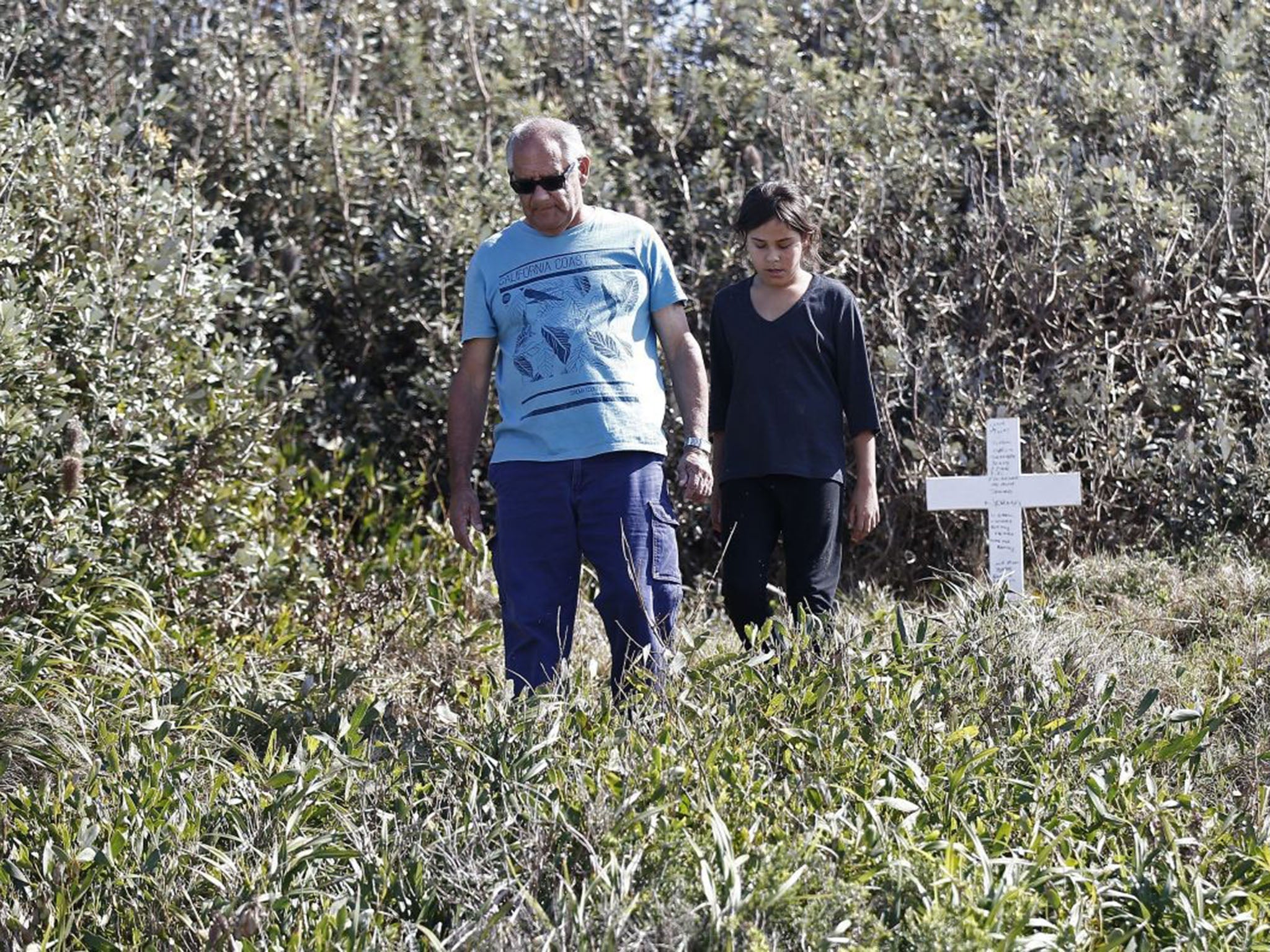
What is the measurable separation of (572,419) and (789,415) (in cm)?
75

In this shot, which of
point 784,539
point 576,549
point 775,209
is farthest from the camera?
point 784,539

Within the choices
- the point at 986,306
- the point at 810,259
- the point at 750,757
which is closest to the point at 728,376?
the point at 810,259

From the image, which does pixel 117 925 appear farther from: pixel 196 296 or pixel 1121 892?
pixel 196 296

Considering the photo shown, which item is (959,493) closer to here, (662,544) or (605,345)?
(662,544)

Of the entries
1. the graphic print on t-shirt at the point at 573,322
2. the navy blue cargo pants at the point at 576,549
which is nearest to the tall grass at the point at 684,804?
the navy blue cargo pants at the point at 576,549

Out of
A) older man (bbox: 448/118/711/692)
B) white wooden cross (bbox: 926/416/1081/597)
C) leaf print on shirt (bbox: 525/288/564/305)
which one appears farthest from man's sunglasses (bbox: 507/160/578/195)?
white wooden cross (bbox: 926/416/1081/597)

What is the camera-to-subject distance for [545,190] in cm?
415

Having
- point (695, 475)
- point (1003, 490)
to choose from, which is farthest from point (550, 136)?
point (1003, 490)

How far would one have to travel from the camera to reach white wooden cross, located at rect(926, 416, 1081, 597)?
5352mm

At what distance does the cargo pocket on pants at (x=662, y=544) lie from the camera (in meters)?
4.19

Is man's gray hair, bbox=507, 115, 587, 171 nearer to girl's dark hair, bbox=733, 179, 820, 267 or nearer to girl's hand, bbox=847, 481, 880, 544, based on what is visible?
girl's dark hair, bbox=733, 179, 820, 267

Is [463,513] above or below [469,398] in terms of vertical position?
below

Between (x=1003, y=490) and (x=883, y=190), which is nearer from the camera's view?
(x=1003, y=490)

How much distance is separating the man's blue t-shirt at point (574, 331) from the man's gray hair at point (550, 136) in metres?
0.21
